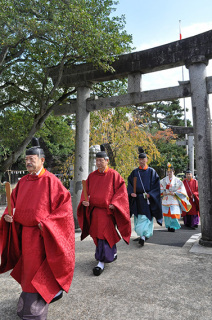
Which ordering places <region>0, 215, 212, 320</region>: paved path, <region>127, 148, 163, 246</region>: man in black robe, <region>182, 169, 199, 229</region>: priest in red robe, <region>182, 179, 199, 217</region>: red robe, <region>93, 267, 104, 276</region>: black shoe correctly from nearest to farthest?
<region>0, 215, 212, 320</region>: paved path
<region>93, 267, 104, 276</region>: black shoe
<region>127, 148, 163, 246</region>: man in black robe
<region>182, 169, 199, 229</region>: priest in red robe
<region>182, 179, 199, 217</region>: red robe

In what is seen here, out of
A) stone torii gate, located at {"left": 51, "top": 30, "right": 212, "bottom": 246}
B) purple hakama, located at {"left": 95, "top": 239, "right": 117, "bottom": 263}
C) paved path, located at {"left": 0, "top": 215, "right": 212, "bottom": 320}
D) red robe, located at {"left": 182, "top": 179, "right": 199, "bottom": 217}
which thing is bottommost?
paved path, located at {"left": 0, "top": 215, "right": 212, "bottom": 320}

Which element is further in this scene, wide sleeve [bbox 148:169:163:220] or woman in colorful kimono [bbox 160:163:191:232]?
woman in colorful kimono [bbox 160:163:191:232]

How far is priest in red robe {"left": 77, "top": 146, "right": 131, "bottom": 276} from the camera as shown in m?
4.20

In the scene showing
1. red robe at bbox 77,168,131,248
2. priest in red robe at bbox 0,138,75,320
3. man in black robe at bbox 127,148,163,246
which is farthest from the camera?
man in black robe at bbox 127,148,163,246

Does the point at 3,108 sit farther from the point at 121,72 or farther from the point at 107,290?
the point at 107,290

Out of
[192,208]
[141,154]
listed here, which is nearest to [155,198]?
[141,154]

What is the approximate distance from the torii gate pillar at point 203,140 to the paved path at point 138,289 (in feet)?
2.06

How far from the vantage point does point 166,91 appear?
234 inches

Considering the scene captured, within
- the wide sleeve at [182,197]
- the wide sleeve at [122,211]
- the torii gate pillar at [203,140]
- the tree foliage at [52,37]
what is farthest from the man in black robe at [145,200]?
the tree foliage at [52,37]

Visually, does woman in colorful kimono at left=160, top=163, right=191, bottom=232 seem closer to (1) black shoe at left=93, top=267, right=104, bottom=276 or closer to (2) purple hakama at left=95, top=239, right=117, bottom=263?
(2) purple hakama at left=95, top=239, right=117, bottom=263

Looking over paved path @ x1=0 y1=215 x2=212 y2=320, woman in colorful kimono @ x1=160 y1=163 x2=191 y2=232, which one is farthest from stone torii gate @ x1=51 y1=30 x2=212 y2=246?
woman in colorful kimono @ x1=160 y1=163 x2=191 y2=232

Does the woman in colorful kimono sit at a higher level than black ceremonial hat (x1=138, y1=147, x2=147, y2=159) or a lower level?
lower

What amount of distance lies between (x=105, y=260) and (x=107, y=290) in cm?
76

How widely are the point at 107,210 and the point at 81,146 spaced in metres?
3.13
